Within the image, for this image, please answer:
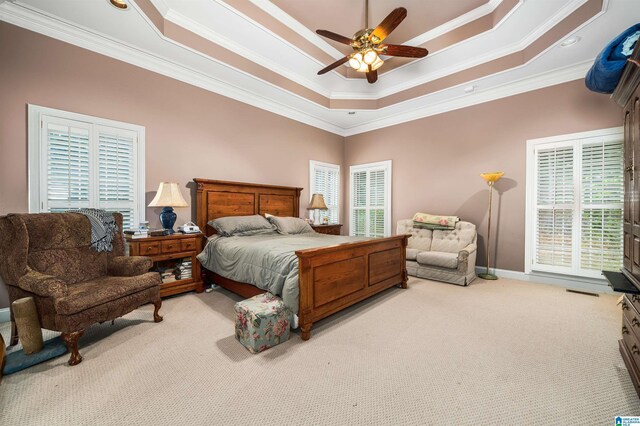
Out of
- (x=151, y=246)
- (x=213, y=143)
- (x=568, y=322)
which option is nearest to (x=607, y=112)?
(x=568, y=322)

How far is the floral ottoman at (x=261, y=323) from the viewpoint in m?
2.13

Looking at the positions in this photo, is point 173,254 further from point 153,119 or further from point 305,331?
point 305,331

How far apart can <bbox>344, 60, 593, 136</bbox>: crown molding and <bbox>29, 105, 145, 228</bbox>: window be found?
446 centimetres

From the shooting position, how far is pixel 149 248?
10.2 ft

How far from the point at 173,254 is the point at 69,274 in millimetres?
1019

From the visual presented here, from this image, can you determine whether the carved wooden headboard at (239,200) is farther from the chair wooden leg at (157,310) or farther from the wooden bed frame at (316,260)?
the chair wooden leg at (157,310)

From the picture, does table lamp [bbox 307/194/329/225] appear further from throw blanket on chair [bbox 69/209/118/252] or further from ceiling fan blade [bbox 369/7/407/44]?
throw blanket on chair [bbox 69/209/118/252]

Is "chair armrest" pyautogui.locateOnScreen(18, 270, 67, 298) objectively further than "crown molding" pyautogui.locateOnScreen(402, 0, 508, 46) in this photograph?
No

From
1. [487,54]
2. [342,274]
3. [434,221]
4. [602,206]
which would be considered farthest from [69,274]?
[602,206]

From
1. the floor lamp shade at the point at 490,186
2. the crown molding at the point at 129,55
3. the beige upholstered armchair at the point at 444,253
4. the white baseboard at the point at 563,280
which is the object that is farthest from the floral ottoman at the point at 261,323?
the white baseboard at the point at 563,280

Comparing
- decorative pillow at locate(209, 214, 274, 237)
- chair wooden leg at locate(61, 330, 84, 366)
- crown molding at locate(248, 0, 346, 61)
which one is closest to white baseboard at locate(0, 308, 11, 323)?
chair wooden leg at locate(61, 330, 84, 366)

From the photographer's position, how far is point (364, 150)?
20.2ft

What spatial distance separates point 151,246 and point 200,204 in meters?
1.00

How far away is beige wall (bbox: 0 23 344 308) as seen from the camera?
269cm
